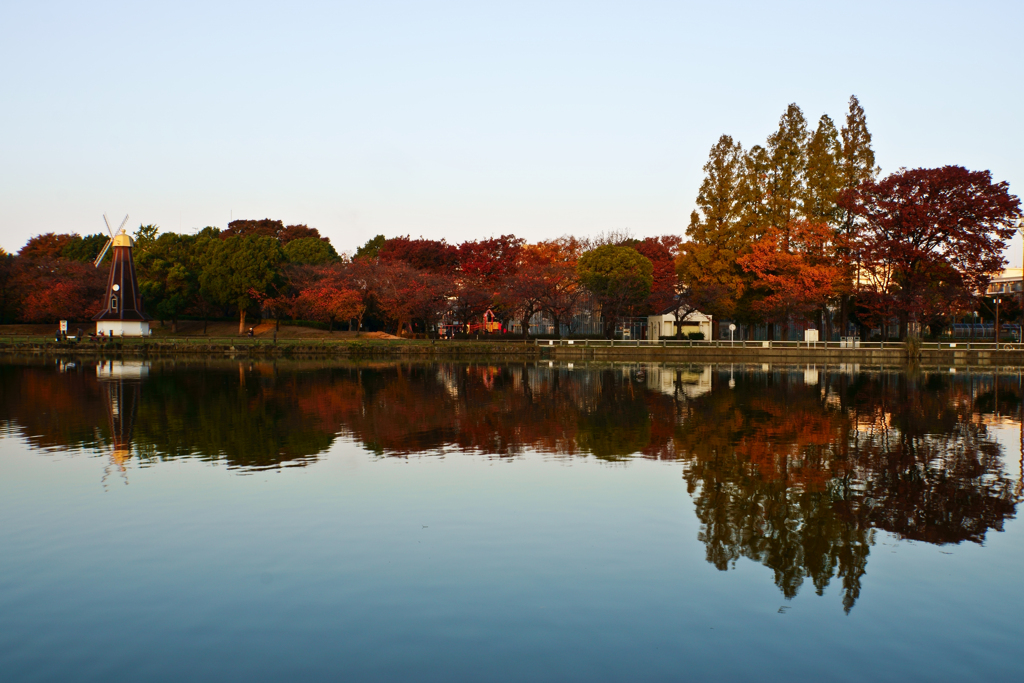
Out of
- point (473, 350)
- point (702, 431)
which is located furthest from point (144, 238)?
point (702, 431)

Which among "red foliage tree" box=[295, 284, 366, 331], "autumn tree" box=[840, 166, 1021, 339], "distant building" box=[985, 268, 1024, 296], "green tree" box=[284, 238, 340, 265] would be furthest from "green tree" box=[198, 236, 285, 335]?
"distant building" box=[985, 268, 1024, 296]

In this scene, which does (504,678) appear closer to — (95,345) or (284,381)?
(284,381)

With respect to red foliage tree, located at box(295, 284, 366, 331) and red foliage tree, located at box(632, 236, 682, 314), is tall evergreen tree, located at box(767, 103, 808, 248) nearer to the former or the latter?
red foliage tree, located at box(632, 236, 682, 314)

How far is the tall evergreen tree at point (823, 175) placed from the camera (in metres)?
53.8

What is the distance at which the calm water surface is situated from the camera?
608 cm

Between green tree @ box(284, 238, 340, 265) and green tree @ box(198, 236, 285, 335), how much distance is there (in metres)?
6.13

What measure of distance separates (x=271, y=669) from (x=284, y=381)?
27687 mm

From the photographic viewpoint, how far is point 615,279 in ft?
206

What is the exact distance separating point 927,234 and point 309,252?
181ft

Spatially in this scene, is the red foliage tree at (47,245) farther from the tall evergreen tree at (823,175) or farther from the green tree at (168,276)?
the tall evergreen tree at (823,175)

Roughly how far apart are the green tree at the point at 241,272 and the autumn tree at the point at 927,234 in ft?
154

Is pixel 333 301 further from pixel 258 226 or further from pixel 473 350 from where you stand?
pixel 258 226

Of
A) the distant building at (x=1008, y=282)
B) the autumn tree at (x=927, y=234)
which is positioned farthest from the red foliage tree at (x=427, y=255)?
the distant building at (x=1008, y=282)

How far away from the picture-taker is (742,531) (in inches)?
373
